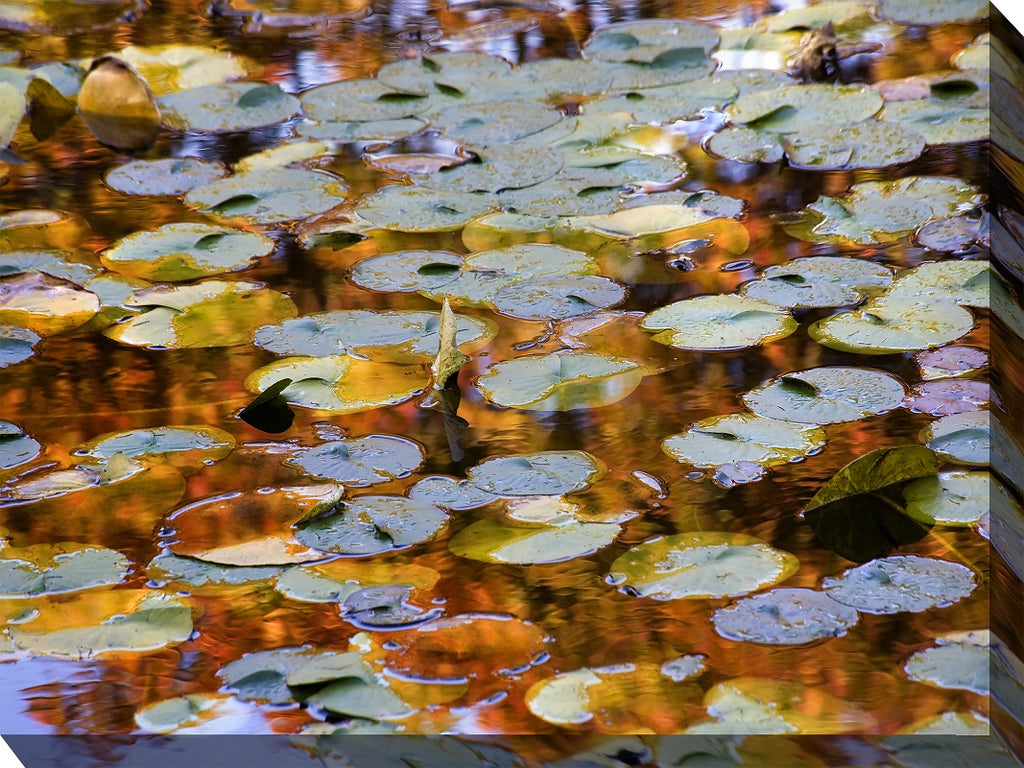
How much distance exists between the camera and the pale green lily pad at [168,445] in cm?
144

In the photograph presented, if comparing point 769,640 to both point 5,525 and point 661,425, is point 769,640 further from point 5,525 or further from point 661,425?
point 5,525

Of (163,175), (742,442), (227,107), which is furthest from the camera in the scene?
(227,107)

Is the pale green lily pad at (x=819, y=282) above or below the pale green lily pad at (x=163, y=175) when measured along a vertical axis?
below

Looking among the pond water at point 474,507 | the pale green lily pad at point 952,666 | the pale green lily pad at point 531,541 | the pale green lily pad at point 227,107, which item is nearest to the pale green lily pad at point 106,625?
the pond water at point 474,507

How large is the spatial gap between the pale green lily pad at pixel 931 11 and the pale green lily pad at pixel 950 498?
63.9 inches

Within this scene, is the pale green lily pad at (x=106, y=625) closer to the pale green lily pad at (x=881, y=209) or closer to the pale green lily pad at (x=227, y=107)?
the pale green lily pad at (x=881, y=209)

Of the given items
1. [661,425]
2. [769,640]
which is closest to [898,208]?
[661,425]

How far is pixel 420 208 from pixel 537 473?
30.8 inches

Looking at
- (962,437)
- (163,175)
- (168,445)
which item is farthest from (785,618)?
(163,175)

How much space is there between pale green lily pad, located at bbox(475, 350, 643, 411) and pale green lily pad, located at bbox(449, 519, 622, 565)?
248mm

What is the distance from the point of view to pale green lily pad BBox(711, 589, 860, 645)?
111 centimetres

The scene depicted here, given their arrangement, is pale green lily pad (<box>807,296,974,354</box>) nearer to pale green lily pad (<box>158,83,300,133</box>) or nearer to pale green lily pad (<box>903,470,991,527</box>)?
pale green lily pad (<box>903,470,991,527</box>)

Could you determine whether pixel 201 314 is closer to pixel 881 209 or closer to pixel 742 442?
pixel 742 442

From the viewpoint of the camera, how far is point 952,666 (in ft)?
3.51
